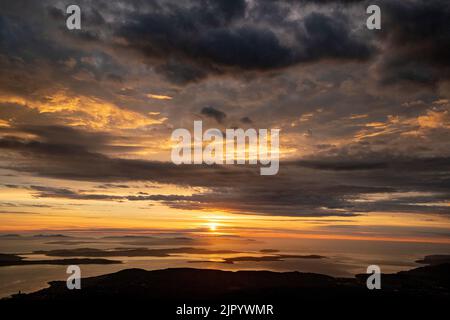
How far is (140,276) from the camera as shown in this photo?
140250 mm

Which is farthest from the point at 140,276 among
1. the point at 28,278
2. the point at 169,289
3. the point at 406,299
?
the point at 406,299

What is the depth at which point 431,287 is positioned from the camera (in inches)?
5433

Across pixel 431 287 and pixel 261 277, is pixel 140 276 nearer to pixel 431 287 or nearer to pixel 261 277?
pixel 261 277
